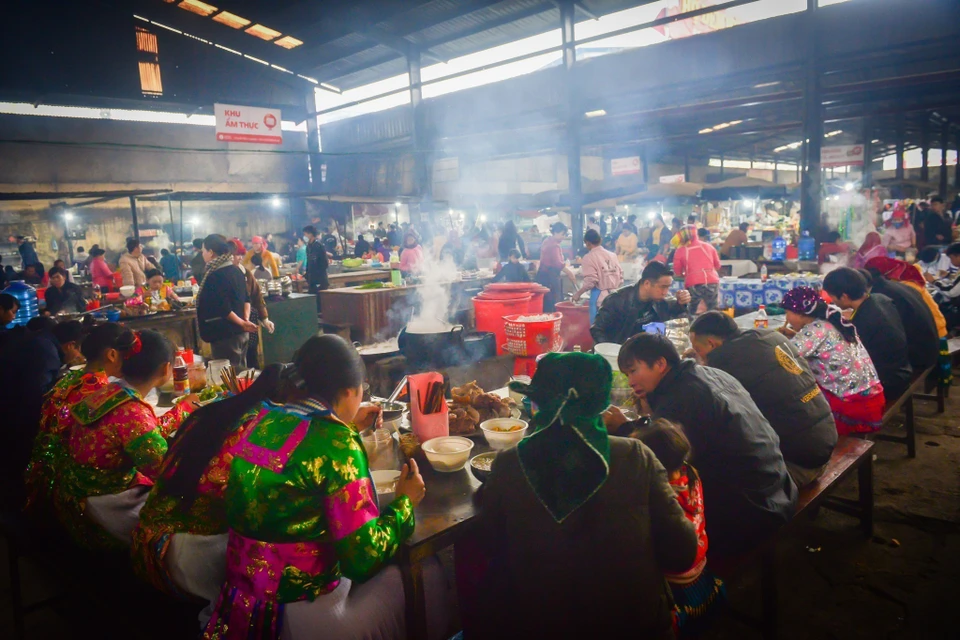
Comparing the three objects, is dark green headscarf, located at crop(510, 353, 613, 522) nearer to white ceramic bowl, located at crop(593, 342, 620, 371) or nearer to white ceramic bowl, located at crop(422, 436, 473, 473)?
white ceramic bowl, located at crop(422, 436, 473, 473)

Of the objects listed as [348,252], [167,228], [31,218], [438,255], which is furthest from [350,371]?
[167,228]

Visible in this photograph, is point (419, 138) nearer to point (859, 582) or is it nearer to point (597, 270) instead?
point (597, 270)

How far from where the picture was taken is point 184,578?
213cm

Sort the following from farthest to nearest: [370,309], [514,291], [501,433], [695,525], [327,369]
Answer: [370,309]
[514,291]
[501,433]
[695,525]
[327,369]

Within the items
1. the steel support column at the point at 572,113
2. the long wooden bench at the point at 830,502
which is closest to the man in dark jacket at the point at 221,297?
the long wooden bench at the point at 830,502

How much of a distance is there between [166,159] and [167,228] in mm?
3366

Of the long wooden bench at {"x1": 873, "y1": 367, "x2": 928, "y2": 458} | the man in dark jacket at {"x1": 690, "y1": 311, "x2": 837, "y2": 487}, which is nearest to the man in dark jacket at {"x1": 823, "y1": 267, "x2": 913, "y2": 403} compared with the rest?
the long wooden bench at {"x1": 873, "y1": 367, "x2": 928, "y2": 458}

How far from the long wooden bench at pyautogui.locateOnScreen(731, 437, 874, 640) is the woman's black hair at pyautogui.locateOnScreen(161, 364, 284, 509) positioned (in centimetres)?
239

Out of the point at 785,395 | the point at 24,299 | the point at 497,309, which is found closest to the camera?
the point at 785,395

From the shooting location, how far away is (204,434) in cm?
Result: 206

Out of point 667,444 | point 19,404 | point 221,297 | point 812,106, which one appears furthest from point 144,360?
point 812,106

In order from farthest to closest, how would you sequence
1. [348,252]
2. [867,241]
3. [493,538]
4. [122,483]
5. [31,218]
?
[348,252], [31,218], [867,241], [122,483], [493,538]

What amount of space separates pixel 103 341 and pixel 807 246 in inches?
444

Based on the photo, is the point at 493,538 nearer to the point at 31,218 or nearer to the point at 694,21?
the point at 694,21
